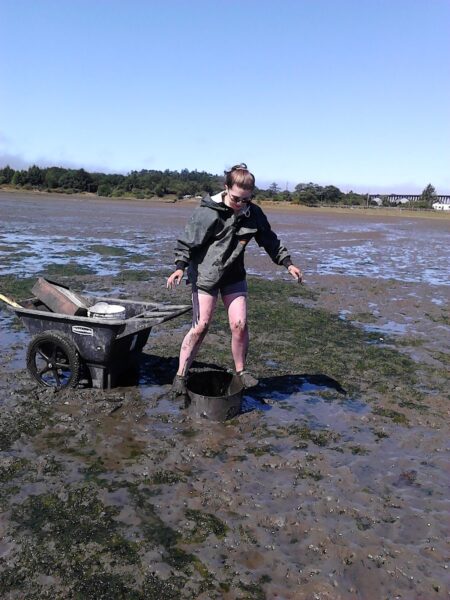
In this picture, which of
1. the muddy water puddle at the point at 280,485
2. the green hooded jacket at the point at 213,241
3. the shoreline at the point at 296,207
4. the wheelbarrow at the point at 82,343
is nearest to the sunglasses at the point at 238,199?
the green hooded jacket at the point at 213,241

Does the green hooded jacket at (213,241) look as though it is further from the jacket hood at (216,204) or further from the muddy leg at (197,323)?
the muddy leg at (197,323)

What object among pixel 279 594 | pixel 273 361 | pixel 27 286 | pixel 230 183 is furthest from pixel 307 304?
pixel 279 594

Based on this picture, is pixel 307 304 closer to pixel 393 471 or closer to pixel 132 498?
pixel 393 471

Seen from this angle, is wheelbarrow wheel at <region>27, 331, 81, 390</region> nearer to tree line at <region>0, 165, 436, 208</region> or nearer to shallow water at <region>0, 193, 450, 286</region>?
shallow water at <region>0, 193, 450, 286</region>

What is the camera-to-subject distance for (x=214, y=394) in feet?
17.9

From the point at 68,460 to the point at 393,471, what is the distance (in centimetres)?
245

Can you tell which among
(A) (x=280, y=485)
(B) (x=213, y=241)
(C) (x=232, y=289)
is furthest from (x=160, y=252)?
(A) (x=280, y=485)

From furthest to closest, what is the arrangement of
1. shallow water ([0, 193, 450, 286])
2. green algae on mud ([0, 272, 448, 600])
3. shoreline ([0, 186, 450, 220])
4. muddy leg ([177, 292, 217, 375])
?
shoreline ([0, 186, 450, 220]) → shallow water ([0, 193, 450, 286]) → muddy leg ([177, 292, 217, 375]) → green algae on mud ([0, 272, 448, 600])

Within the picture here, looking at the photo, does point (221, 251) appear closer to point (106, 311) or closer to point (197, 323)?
point (197, 323)

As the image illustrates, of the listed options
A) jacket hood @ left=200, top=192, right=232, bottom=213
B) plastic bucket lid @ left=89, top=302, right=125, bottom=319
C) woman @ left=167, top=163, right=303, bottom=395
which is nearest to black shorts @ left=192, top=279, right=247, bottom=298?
woman @ left=167, top=163, right=303, bottom=395

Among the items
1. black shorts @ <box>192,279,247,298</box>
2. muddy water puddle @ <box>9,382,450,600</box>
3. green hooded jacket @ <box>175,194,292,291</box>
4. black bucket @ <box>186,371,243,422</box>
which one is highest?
green hooded jacket @ <box>175,194,292,291</box>

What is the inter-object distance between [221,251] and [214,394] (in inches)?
59.1

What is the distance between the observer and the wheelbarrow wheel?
5.11 metres

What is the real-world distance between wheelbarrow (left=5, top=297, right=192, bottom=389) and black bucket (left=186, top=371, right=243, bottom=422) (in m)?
0.71
